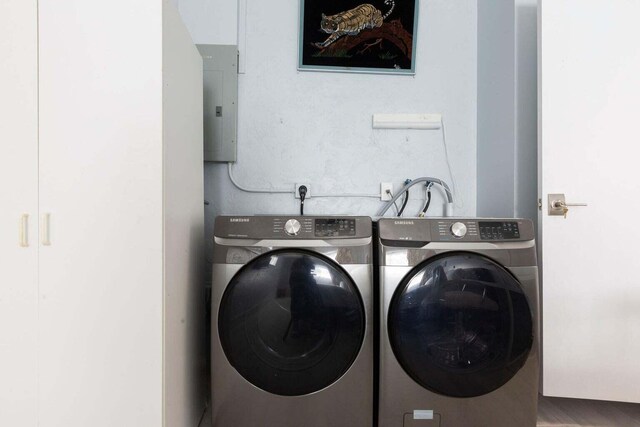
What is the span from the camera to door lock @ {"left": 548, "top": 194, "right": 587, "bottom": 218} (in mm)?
1466

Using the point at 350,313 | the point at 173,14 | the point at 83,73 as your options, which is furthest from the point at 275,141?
the point at 350,313

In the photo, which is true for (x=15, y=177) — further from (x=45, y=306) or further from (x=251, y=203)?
(x=251, y=203)

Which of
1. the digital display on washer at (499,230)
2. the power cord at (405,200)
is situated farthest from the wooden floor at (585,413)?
the power cord at (405,200)

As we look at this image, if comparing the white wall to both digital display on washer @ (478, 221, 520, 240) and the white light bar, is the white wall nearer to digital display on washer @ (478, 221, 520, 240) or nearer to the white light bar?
the white light bar

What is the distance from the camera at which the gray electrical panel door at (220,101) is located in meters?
1.84

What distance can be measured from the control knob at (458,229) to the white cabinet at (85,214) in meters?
1.00

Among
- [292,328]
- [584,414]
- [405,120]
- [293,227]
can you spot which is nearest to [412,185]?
[405,120]

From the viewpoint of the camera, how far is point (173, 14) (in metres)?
1.12

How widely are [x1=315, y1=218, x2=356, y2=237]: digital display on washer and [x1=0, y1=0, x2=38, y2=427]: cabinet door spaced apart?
36.1 inches

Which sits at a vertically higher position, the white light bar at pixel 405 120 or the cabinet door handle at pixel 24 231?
the white light bar at pixel 405 120

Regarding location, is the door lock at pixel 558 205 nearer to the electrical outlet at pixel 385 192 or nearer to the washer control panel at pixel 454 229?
the washer control panel at pixel 454 229

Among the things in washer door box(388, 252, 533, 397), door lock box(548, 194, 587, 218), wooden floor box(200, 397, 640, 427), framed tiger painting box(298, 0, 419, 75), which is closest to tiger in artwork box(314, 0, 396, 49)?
framed tiger painting box(298, 0, 419, 75)

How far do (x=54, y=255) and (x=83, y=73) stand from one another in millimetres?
579

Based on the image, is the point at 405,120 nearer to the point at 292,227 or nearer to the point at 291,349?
the point at 292,227
